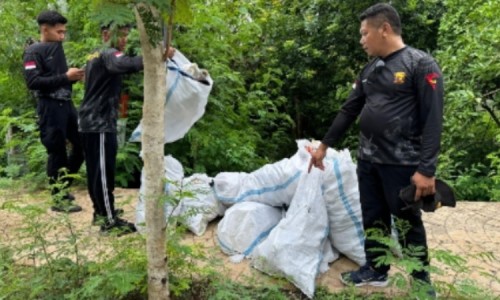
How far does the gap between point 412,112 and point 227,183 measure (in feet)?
6.02

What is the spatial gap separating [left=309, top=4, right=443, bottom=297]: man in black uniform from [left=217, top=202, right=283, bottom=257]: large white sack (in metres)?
0.94

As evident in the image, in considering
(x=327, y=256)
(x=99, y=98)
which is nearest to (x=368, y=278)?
(x=327, y=256)

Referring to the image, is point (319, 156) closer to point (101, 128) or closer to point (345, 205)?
point (345, 205)

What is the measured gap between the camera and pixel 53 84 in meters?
4.30

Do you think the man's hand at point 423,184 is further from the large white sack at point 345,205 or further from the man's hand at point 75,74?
the man's hand at point 75,74

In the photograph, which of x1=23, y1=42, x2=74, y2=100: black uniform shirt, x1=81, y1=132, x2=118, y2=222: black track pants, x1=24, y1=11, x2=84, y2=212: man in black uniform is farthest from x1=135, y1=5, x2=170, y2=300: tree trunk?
x1=23, y1=42, x2=74, y2=100: black uniform shirt

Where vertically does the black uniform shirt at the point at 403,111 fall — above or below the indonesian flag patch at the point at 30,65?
above

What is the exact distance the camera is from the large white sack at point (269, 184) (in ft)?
12.3

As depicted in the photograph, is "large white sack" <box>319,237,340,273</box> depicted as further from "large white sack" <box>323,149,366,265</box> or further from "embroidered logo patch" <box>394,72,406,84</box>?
"embroidered logo patch" <box>394,72,406,84</box>

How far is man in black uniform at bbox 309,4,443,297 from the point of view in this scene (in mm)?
2627

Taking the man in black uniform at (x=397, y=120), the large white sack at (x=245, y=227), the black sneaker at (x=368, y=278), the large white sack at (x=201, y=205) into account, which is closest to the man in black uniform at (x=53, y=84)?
the large white sack at (x=201, y=205)

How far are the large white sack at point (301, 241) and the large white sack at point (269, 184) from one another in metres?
0.27

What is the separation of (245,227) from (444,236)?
5.56 ft

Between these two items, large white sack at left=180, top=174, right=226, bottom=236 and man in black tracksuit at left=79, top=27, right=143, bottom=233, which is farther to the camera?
large white sack at left=180, top=174, right=226, bottom=236
